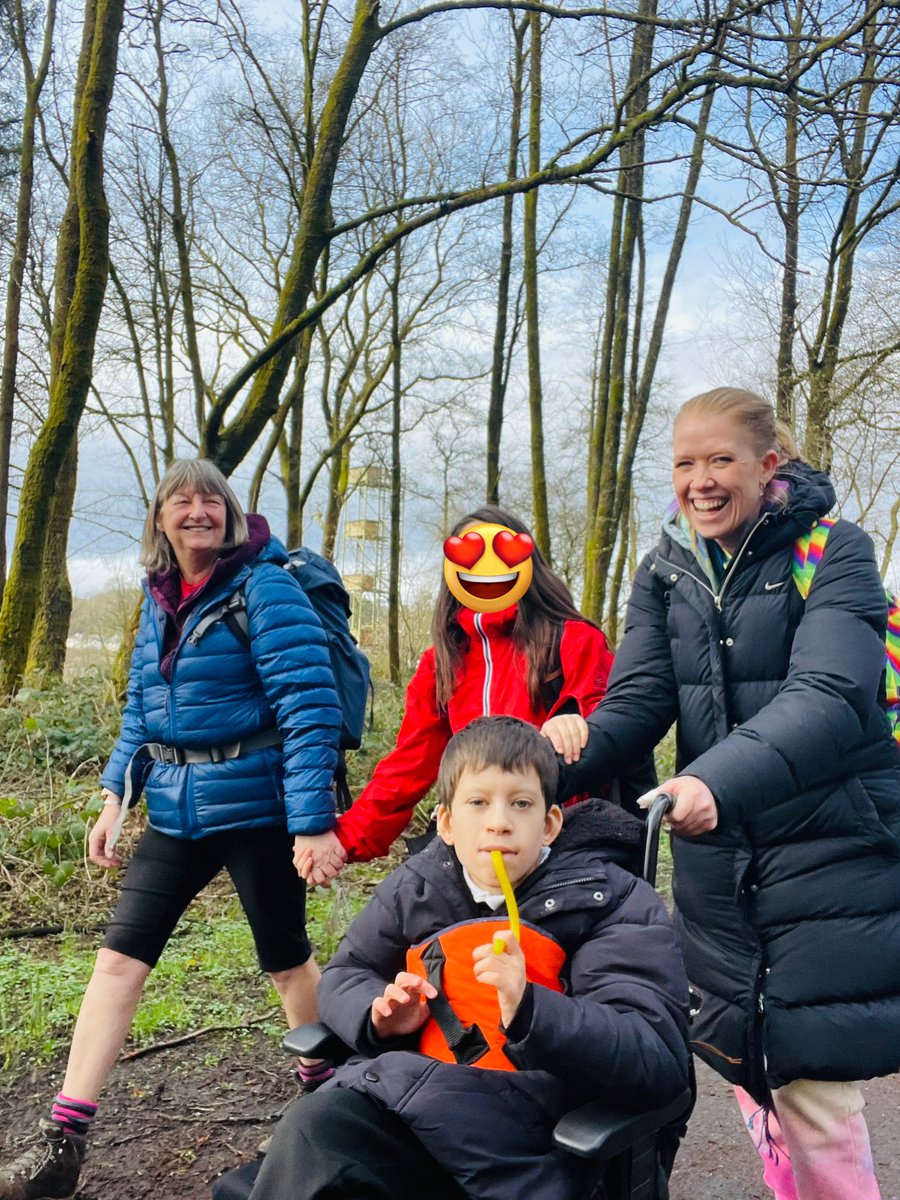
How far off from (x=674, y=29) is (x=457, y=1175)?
746 cm

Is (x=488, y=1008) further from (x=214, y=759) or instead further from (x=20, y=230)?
(x=20, y=230)

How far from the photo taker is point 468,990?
2.10 m

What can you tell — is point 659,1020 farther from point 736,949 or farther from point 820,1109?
point 820,1109

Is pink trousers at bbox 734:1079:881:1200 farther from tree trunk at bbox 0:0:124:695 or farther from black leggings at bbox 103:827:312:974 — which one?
tree trunk at bbox 0:0:124:695

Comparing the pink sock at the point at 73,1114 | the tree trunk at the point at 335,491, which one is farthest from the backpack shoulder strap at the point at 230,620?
the tree trunk at the point at 335,491

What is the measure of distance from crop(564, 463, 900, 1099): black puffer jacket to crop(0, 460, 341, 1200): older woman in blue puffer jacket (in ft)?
3.63

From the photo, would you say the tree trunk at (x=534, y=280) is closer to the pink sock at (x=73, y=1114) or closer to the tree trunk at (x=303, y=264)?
the tree trunk at (x=303, y=264)

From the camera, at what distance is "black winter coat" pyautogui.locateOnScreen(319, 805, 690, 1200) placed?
1841 mm

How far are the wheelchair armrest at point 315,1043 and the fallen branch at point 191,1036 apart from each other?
89.6 inches

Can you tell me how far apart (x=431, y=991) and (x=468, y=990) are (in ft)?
0.34

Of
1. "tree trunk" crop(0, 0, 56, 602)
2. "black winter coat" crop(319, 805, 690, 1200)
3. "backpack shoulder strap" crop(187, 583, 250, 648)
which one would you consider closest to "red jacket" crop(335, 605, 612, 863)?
"backpack shoulder strap" crop(187, 583, 250, 648)

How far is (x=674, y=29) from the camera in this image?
23.7 feet

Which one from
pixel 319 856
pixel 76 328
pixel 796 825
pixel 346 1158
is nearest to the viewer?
pixel 346 1158

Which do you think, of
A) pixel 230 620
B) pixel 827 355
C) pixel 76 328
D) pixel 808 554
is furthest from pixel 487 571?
pixel 827 355
